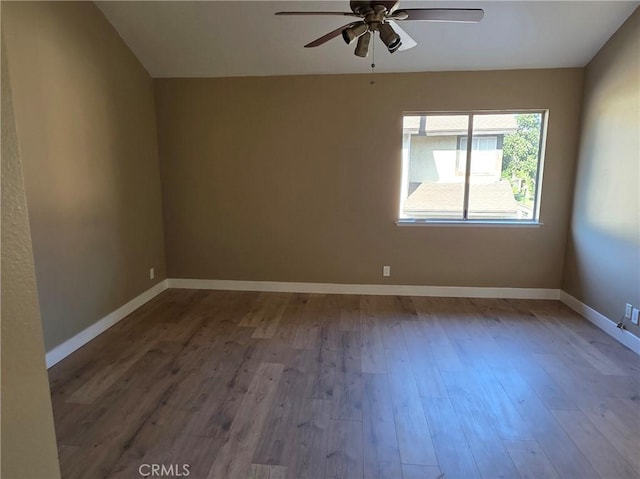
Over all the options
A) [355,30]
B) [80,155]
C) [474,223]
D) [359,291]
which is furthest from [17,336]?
[474,223]

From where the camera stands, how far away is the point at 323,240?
14.2 ft

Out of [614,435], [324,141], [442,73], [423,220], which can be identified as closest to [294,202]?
[324,141]

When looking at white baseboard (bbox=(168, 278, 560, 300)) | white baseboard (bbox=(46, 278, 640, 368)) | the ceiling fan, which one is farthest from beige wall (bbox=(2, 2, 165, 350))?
the ceiling fan

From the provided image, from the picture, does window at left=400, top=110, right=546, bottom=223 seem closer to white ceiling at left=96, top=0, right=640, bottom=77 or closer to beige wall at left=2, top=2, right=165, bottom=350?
white ceiling at left=96, top=0, right=640, bottom=77

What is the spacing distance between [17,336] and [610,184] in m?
4.24

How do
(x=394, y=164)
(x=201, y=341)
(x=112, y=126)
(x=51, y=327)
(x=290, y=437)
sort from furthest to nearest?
(x=394, y=164) → (x=112, y=126) → (x=201, y=341) → (x=51, y=327) → (x=290, y=437)

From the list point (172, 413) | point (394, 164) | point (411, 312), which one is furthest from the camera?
point (394, 164)

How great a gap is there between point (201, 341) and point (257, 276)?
1.43 meters

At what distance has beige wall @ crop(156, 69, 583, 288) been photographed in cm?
394

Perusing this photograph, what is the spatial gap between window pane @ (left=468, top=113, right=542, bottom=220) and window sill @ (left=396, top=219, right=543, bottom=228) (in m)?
0.08

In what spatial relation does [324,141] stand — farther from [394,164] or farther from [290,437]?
[290,437]

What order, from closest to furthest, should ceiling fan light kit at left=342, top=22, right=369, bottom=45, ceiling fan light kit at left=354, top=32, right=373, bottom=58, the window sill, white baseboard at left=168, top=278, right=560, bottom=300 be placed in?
ceiling fan light kit at left=342, top=22, right=369, bottom=45
ceiling fan light kit at left=354, top=32, right=373, bottom=58
the window sill
white baseboard at left=168, top=278, right=560, bottom=300

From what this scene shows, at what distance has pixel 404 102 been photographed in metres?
3.99

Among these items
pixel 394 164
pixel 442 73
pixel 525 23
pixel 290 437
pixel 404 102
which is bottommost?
pixel 290 437
